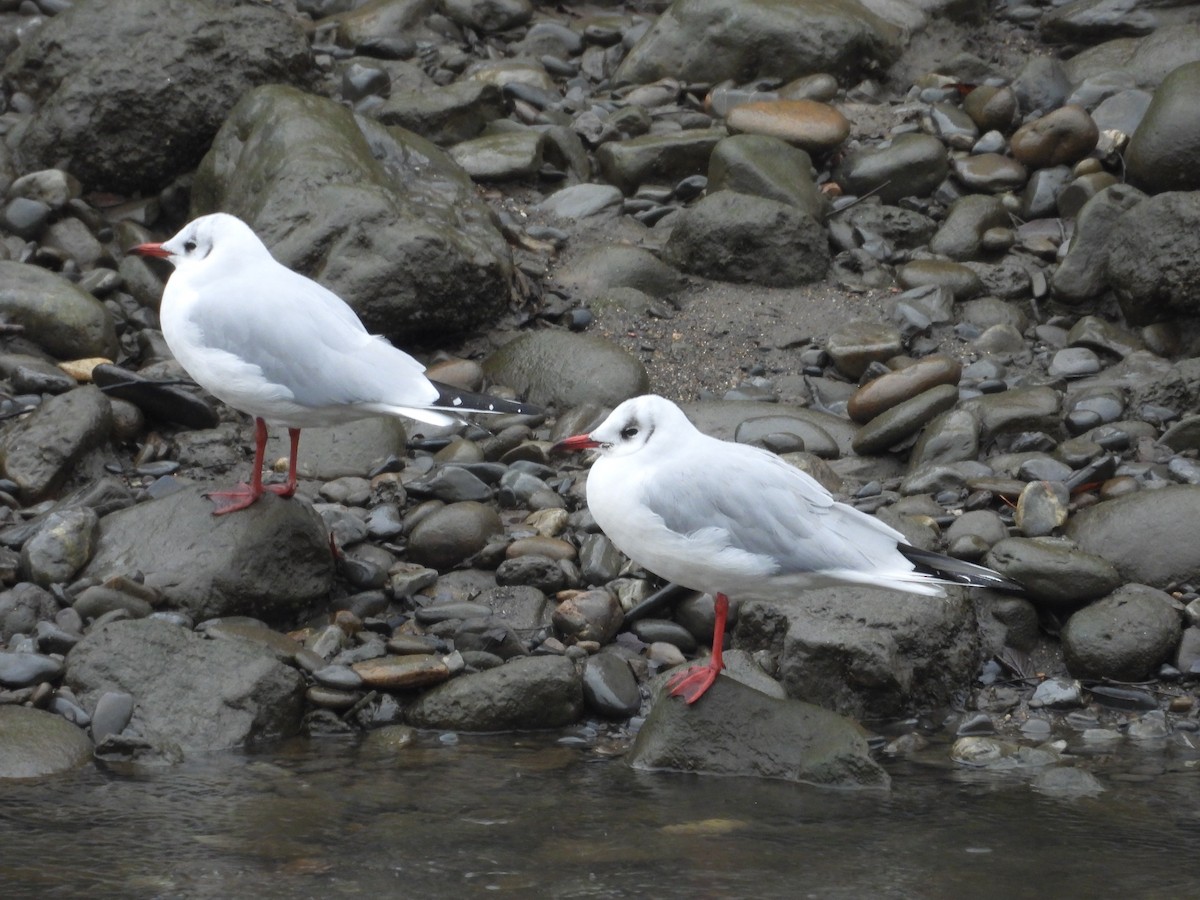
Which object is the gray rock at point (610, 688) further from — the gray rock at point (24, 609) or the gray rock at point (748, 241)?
the gray rock at point (748, 241)

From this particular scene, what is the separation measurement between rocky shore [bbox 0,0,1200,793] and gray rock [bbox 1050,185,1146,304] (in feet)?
0.09

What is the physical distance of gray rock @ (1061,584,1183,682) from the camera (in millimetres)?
6945

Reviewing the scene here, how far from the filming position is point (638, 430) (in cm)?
574

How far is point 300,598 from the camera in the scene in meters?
7.02

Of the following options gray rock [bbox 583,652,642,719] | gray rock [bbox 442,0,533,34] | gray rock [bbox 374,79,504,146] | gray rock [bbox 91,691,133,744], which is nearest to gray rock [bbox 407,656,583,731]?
gray rock [bbox 583,652,642,719]

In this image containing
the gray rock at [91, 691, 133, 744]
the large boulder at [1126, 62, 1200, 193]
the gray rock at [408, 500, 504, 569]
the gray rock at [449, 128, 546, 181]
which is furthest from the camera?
the gray rock at [449, 128, 546, 181]

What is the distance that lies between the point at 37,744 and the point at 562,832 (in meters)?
2.09

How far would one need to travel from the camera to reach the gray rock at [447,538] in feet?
25.1

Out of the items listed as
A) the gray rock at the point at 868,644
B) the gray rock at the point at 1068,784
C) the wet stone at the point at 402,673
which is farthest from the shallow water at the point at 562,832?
the gray rock at the point at 868,644

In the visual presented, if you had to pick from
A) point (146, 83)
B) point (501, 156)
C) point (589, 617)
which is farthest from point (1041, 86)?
point (589, 617)

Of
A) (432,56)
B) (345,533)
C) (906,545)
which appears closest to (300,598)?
(345,533)

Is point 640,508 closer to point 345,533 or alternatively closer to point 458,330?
point 345,533

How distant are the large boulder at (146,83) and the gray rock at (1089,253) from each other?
5738 millimetres

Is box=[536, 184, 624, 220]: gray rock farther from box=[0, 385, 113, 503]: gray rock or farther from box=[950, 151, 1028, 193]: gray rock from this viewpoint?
box=[0, 385, 113, 503]: gray rock
